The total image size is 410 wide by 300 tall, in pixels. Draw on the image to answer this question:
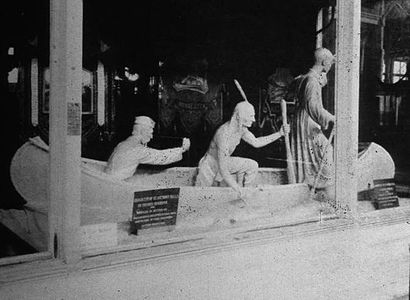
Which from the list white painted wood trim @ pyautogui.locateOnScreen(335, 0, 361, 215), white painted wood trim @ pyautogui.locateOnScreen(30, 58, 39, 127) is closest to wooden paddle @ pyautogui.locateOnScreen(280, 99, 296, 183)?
white painted wood trim @ pyautogui.locateOnScreen(335, 0, 361, 215)

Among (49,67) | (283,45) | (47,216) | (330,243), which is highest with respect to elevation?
(283,45)

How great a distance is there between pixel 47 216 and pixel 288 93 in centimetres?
261

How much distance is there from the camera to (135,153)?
13.9 ft

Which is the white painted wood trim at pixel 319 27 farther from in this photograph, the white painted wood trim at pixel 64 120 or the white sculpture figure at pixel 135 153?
the white painted wood trim at pixel 64 120

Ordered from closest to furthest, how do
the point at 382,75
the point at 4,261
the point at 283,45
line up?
the point at 4,261
the point at 283,45
the point at 382,75

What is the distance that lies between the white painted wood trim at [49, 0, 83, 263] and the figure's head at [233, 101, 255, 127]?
1.56 metres

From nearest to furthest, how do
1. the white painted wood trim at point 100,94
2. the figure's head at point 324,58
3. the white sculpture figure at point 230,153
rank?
the white painted wood trim at point 100,94 → the white sculpture figure at point 230,153 → the figure's head at point 324,58

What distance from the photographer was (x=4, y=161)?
3607 millimetres

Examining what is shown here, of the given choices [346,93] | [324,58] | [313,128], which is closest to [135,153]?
[313,128]

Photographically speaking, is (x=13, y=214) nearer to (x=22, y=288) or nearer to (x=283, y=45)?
(x=22, y=288)

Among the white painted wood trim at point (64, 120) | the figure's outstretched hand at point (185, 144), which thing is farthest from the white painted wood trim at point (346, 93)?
the white painted wood trim at point (64, 120)

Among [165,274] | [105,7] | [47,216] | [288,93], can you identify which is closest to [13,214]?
[47,216]

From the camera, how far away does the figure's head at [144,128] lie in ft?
13.8

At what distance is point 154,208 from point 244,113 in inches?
49.6
